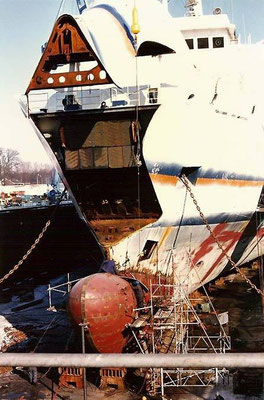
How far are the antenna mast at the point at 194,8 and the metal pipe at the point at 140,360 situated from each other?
21770 millimetres

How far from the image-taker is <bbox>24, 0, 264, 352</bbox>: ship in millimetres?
11773

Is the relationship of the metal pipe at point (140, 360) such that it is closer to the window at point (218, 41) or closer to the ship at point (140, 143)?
the ship at point (140, 143)

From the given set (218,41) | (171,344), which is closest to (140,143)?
(171,344)

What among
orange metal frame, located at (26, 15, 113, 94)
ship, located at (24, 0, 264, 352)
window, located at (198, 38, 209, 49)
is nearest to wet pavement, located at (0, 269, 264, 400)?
ship, located at (24, 0, 264, 352)

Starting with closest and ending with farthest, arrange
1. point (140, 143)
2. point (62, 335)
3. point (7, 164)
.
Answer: point (140, 143), point (62, 335), point (7, 164)

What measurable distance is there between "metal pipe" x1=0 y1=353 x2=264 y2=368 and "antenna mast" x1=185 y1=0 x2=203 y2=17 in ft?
71.4

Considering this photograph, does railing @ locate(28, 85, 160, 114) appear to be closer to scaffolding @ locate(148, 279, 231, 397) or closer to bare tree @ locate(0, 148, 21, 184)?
scaffolding @ locate(148, 279, 231, 397)

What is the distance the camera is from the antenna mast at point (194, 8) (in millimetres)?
22291

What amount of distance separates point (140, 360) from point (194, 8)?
2188cm

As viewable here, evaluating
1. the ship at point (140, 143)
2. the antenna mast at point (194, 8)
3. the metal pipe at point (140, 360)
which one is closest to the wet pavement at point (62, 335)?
the ship at point (140, 143)

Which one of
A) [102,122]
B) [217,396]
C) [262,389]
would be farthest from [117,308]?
[102,122]

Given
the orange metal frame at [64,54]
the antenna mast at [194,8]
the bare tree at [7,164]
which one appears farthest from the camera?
the bare tree at [7,164]

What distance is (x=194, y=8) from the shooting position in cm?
2228

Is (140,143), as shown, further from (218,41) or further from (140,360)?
(140,360)
